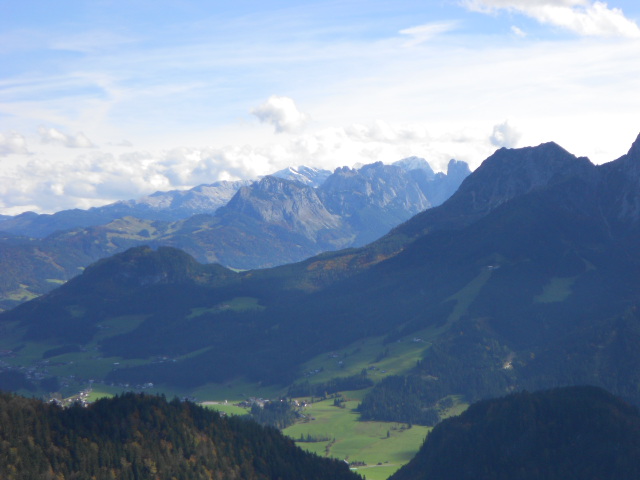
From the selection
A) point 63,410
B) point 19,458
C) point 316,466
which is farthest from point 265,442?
point 19,458

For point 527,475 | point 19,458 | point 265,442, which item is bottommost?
point 527,475

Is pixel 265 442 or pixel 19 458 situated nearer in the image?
pixel 19 458

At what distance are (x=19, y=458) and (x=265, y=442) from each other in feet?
203

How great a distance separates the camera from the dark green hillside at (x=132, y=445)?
523 ft

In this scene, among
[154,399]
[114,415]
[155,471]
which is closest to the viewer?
[155,471]

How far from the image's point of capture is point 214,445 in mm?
186500

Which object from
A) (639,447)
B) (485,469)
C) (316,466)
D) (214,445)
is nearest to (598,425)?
(639,447)

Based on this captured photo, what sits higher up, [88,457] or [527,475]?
[88,457]

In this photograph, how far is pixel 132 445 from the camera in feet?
559

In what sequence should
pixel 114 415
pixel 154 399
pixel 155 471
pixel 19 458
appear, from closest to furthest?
pixel 19 458 → pixel 155 471 → pixel 114 415 → pixel 154 399

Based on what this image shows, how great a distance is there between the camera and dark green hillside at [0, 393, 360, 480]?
160 meters

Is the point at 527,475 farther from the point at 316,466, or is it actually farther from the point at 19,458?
the point at 19,458

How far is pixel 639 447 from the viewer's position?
189375 millimetres

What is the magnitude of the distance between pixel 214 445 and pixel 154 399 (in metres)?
17.8
